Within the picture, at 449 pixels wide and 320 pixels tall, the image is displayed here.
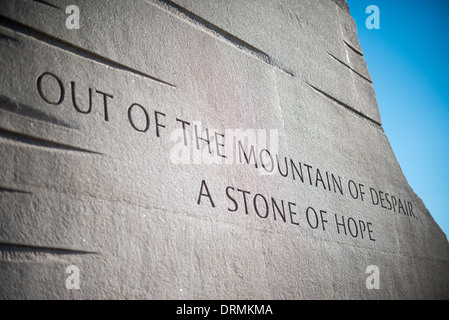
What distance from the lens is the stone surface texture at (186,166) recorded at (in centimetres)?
183

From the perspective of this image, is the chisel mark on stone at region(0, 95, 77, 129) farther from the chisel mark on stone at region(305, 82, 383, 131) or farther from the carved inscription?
the chisel mark on stone at region(305, 82, 383, 131)

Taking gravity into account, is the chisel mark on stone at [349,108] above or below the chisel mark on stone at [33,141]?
above

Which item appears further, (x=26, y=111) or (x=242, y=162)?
(x=242, y=162)

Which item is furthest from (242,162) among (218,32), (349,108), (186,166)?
(349,108)

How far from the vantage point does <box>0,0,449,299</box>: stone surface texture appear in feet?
6.00

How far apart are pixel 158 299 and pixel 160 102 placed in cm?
113

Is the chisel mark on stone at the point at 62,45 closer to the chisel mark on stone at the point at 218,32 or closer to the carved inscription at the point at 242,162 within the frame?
the carved inscription at the point at 242,162

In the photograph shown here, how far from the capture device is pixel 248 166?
280cm

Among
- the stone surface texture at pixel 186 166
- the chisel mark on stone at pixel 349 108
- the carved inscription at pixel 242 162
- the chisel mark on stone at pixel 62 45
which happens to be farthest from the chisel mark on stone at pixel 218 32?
the carved inscription at pixel 242 162

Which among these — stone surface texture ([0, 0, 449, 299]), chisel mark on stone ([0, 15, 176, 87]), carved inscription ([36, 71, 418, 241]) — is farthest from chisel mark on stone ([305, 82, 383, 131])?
chisel mark on stone ([0, 15, 176, 87])

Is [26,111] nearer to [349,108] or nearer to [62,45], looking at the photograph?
[62,45]

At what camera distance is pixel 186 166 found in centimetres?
242

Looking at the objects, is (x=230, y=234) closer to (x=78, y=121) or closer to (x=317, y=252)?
(x=317, y=252)
